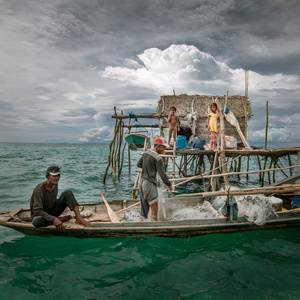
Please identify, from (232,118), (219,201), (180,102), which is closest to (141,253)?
(219,201)

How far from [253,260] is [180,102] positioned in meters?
10.8

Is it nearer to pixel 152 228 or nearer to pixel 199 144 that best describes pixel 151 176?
pixel 152 228

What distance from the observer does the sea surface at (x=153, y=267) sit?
4125 mm

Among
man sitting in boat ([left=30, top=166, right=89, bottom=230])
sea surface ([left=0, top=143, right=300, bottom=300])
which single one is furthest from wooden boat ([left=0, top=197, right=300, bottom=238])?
sea surface ([left=0, top=143, right=300, bottom=300])

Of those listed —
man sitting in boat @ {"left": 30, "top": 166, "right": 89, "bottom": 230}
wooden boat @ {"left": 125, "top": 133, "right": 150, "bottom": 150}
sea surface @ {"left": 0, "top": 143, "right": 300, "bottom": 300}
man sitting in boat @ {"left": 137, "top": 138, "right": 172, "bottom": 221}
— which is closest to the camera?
sea surface @ {"left": 0, "top": 143, "right": 300, "bottom": 300}

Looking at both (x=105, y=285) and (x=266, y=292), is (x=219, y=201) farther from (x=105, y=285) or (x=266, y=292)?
(x=105, y=285)

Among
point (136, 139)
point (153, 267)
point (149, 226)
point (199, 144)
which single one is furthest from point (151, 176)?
point (136, 139)

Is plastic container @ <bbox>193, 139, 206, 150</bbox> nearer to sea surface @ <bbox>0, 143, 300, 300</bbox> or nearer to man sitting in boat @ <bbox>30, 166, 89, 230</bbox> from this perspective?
sea surface @ <bbox>0, 143, 300, 300</bbox>

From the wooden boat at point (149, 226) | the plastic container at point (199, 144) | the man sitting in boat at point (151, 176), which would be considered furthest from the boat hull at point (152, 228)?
the plastic container at point (199, 144)

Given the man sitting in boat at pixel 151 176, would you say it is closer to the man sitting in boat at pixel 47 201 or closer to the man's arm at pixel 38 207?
the man sitting in boat at pixel 47 201

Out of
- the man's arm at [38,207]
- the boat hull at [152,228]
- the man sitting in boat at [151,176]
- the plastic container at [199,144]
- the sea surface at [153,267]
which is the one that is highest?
the plastic container at [199,144]

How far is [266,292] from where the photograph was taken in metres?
4.10

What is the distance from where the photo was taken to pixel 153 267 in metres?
4.90

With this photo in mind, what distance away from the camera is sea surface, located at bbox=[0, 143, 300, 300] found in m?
4.12
